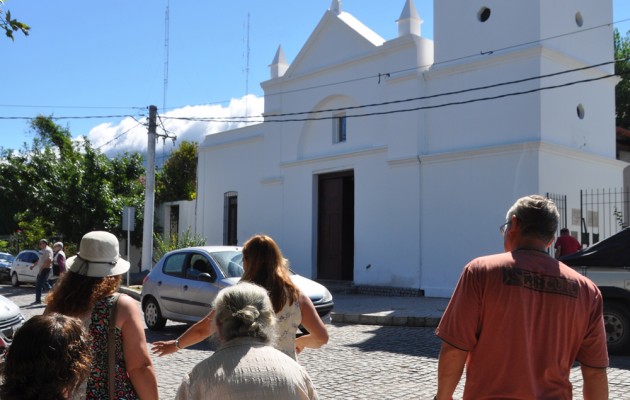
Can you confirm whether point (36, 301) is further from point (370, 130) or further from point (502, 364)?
point (502, 364)

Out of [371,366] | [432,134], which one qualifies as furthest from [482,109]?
[371,366]

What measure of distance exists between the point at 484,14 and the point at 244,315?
1645 cm

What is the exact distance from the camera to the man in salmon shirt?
117 inches

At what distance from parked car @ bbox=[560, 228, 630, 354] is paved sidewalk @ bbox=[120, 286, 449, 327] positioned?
11.3 ft

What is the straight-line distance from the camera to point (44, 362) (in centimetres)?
204

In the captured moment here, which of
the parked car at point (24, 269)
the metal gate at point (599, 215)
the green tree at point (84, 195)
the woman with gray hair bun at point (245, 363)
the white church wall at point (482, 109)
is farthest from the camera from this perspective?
the green tree at point (84, 195)

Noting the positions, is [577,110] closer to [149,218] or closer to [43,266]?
[149,218]

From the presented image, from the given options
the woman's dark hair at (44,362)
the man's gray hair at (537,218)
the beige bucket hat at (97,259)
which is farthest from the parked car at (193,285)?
the woman's dark hair at (44,362)

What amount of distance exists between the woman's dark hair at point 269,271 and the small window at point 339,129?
17.1 meters

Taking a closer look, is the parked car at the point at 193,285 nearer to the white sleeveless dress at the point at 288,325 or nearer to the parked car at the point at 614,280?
the parked car at the point at 614,280

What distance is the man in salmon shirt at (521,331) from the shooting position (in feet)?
9.71

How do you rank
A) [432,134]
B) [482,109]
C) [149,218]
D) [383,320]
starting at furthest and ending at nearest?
[149,218] → [432,134] → [482,109] → [383,320]

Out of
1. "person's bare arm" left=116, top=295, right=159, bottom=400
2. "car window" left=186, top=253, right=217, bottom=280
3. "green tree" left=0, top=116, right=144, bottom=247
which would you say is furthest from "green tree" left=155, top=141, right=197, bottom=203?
"person's bare arm" left=116, top=295, right=159, bottom=400

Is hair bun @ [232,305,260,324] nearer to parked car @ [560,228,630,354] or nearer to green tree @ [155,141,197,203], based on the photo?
parked car @ [560,228,630,354]
